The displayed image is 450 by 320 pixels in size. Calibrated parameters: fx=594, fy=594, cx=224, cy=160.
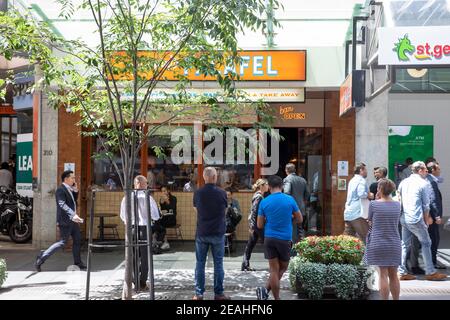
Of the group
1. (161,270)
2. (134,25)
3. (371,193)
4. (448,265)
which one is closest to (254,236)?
(161,270)

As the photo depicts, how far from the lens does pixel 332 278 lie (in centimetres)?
832

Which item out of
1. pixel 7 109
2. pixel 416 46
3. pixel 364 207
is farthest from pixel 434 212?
pixel 7 109

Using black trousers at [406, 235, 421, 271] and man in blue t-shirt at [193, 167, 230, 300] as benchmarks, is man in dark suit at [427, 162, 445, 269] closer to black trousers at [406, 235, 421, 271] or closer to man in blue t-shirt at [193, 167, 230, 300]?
black trousers at [406, 235, 421, 271]

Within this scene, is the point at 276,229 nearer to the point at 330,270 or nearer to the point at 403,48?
the point at 330,270

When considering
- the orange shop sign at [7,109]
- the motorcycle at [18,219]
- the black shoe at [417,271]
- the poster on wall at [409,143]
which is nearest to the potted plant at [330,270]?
the black shoe at [417,271]

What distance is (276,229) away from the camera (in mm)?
7496

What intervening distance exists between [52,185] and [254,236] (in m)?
5.09

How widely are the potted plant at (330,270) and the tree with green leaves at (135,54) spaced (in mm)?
2014

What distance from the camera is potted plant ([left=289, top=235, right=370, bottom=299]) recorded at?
8297 mm

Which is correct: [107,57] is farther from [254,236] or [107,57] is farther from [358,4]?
[358,4]

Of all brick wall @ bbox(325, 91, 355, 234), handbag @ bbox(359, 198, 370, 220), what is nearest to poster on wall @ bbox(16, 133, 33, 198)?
brick wall @ bbox(325, 91, 355, 234)

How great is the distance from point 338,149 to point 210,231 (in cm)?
589

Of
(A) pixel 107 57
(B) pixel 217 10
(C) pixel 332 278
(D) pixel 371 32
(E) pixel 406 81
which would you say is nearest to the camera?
(B) pixel 217 10

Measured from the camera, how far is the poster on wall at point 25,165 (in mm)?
14219
